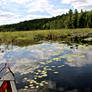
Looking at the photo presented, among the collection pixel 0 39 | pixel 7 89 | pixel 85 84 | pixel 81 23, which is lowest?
pixel 85 84

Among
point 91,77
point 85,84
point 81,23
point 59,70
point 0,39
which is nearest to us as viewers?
point 85,84

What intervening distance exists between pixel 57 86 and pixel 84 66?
3.00 meters

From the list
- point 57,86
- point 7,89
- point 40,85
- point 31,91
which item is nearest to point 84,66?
point 57,86

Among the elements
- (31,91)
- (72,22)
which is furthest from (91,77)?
(72,22)

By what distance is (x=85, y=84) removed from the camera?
18.8ft

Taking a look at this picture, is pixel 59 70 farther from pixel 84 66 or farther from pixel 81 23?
pixel 81 23

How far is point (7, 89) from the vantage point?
4.83 m

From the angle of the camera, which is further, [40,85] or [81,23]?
[81,23]

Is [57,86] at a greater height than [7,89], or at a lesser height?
lesser

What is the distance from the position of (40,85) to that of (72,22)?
5796 cm

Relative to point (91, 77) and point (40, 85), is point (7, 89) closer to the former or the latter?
point (40, 85)

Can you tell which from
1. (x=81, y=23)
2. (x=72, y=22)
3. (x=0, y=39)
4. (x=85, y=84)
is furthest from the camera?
(x=81, y=23)

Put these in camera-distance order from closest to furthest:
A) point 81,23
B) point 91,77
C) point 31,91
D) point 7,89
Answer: point 7,89 < point 31,91 < point 91,77 < point 81,23

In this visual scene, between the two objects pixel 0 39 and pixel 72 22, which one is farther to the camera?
pixel 72 22
